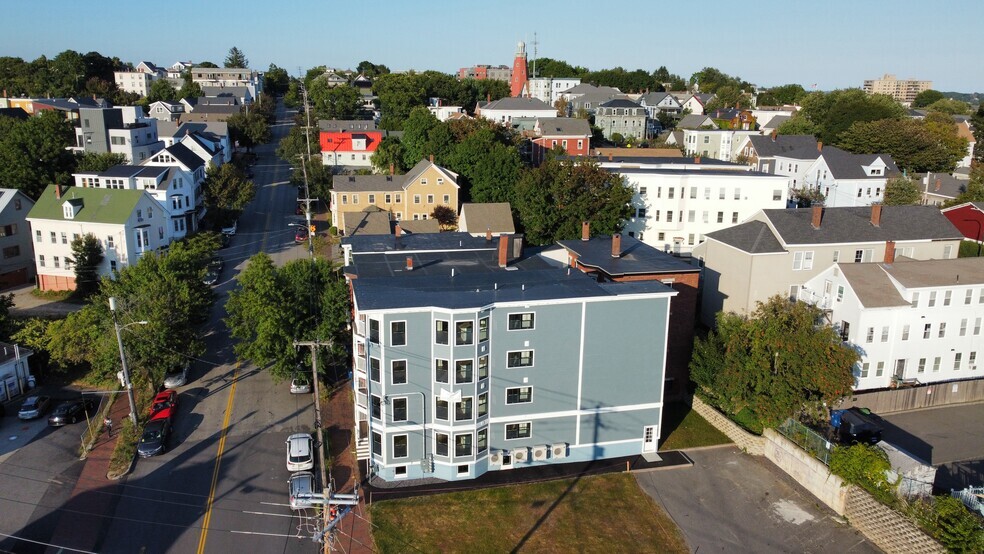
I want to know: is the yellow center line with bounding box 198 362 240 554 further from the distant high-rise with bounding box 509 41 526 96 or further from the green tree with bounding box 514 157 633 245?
the distant high-rise with bounding box 509 41 526 96

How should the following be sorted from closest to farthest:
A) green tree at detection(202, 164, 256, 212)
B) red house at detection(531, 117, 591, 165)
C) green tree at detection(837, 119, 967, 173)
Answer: green tree at detection(202, 164, 256, 212), green tree at detection(837, 119, 967, 173), red house at detection(531, 117, 591, 165)

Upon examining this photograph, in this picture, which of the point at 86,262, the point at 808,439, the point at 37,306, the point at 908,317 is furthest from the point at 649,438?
the point at 37,306

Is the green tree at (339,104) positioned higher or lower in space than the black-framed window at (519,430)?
higher

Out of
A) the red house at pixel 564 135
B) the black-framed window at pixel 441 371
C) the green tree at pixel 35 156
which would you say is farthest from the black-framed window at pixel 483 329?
the red house at pixel 564 135

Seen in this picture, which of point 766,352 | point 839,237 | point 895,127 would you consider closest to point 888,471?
point 766,352

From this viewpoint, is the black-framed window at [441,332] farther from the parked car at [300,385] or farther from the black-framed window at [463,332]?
the parked car at [300,385]

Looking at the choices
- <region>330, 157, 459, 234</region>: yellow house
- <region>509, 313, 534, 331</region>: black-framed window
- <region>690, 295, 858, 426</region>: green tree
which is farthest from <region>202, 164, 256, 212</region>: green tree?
<region>690, 295, 858, 426</region>: green tree
